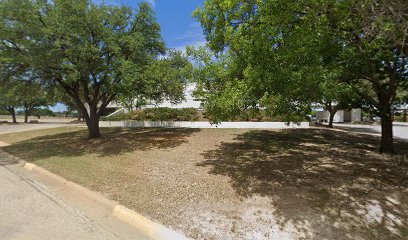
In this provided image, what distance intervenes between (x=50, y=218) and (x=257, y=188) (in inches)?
180

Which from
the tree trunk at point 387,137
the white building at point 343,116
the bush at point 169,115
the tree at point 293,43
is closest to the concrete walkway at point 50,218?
the tree at point 293,43

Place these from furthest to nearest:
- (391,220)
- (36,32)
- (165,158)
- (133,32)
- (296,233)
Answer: (133,32) → (36,32) → (165,158) → (391,220) → (296,233)

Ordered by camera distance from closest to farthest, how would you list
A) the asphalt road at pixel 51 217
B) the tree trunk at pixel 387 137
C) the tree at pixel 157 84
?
the asphalt road at pixel 51 217 < the tree trunk at pixel 387 137 < the tree at pixel 157 84

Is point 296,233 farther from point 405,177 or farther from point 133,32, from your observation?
point 133,32

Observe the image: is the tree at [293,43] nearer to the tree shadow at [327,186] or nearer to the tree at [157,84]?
the tree shadow at [327,186]

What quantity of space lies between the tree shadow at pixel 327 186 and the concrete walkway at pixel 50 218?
3.04 meters

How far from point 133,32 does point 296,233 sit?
13.1m

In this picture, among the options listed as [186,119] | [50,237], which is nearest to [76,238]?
[50,237]

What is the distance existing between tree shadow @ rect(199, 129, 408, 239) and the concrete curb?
209 centimetres

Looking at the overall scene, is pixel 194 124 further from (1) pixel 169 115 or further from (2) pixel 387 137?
(2) pixel 387 137

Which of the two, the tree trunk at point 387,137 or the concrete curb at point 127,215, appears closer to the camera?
the concrete curb at point 127,215

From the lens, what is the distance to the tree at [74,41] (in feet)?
38.9

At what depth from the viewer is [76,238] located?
13.9 ft

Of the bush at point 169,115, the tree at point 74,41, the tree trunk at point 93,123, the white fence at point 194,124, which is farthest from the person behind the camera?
the bush at point 169,115
